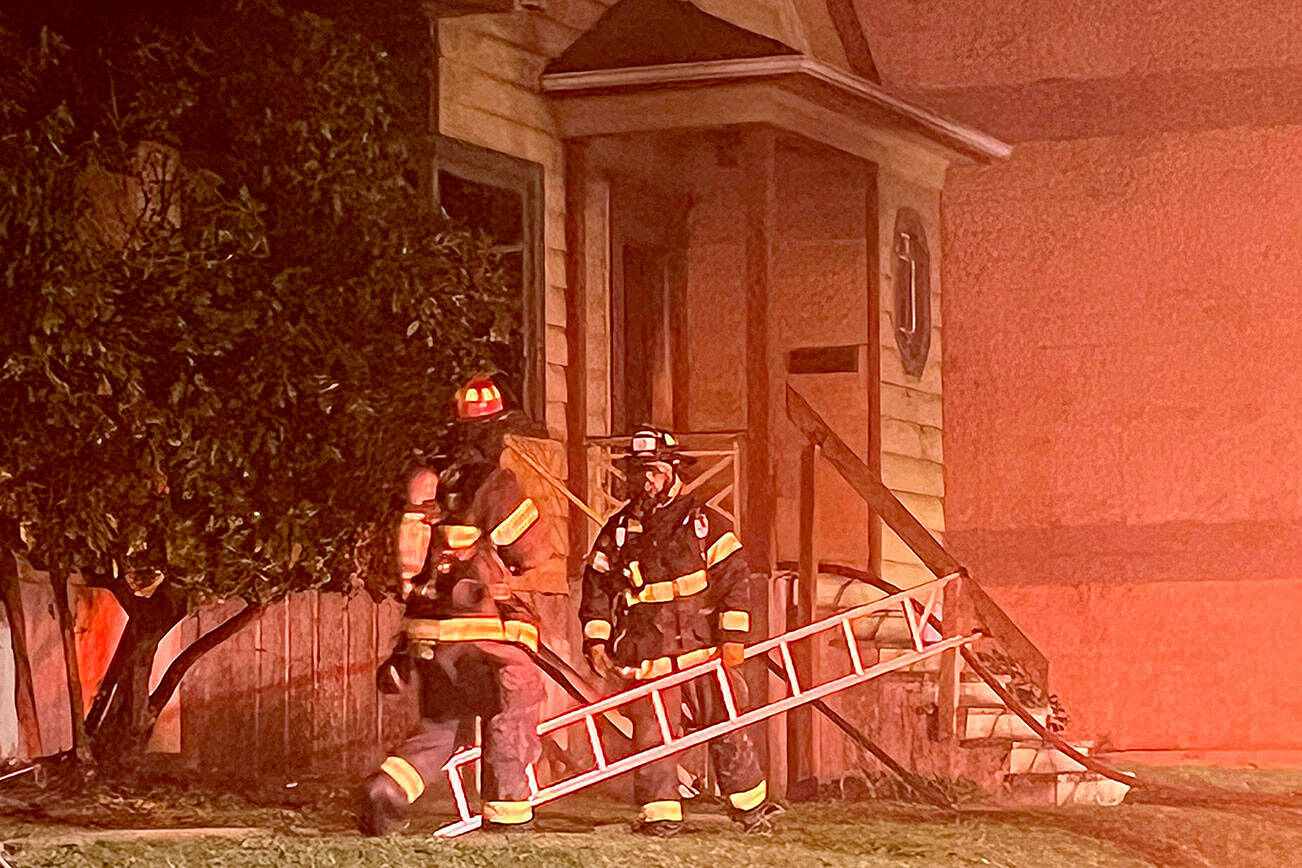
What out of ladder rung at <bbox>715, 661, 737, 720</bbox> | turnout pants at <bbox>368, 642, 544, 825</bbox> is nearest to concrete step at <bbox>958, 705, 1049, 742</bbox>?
ladder rung at <bbox>715, 661, 737, 720</bbox>

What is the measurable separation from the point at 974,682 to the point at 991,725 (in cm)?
32

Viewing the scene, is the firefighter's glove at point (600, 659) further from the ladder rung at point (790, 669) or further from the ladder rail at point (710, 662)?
the ladder rung at point (790, 669)

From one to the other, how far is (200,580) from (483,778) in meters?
1.59

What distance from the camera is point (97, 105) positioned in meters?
12.0

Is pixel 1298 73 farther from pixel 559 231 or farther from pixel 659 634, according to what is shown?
pixel 659 634

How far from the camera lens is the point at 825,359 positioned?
49.9 feet

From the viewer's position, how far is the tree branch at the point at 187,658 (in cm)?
1257

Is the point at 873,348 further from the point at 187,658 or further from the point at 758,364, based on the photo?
the point at 187,658

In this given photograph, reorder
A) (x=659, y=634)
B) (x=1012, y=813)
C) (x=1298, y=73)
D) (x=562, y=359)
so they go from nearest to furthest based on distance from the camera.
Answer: (x=659, y=634) → (x=1012, y=813) → (x=562, y=359) → (x=1298, y=73)

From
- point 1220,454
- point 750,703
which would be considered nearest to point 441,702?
point 750,703

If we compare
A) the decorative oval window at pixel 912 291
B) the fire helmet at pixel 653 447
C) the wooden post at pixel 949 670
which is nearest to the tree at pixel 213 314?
the fire helmet at pixel 653 447

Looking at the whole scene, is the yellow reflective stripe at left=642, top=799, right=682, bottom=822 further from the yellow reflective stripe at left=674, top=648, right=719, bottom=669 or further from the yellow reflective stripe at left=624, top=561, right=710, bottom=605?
the yellow reflective stripe at left=624, top=561, right=710, bottom=605


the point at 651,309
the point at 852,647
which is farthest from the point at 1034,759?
the point at 651,309

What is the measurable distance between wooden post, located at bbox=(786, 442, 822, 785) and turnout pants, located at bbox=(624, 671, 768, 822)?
69 centimetres
